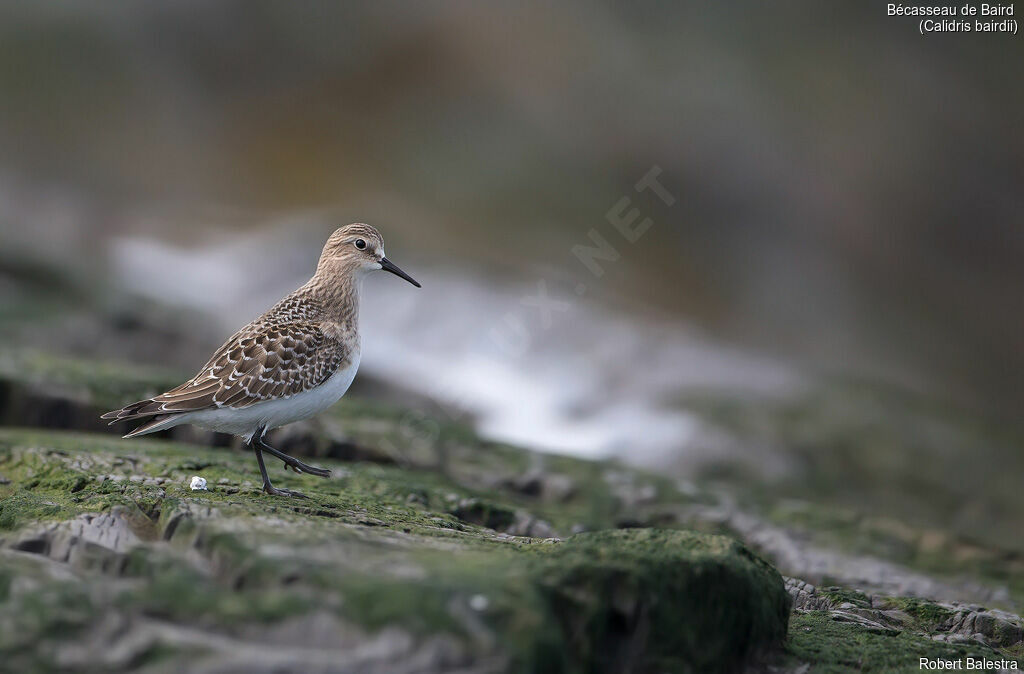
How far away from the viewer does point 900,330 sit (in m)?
18.1

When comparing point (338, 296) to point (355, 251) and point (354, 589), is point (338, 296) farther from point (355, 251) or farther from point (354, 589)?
point (354, 589)

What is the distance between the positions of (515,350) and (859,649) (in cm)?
929

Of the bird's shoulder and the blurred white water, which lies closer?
the bird's shoulder

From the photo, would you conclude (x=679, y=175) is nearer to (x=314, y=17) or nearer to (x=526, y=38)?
(x=526, y=38)

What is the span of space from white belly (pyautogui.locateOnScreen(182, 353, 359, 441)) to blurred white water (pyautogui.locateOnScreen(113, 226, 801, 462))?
18.2ft

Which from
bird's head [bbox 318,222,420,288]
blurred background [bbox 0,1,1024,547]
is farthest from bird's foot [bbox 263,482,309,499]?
blurred background [bbox 0,1,1024,547]

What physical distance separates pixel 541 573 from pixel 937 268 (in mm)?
16605

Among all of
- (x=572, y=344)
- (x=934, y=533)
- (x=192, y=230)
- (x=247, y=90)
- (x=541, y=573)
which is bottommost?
(x=541, y=573)

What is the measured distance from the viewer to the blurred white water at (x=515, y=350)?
12.8 metres

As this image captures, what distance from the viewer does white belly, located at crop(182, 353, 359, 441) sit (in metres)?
6.49

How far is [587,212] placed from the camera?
63.8 ft

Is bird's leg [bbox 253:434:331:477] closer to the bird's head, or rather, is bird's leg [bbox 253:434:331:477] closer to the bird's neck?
the bird's neck

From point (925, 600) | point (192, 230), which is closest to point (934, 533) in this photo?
point (925, 600)

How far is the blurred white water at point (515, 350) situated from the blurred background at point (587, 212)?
0.05 metres
